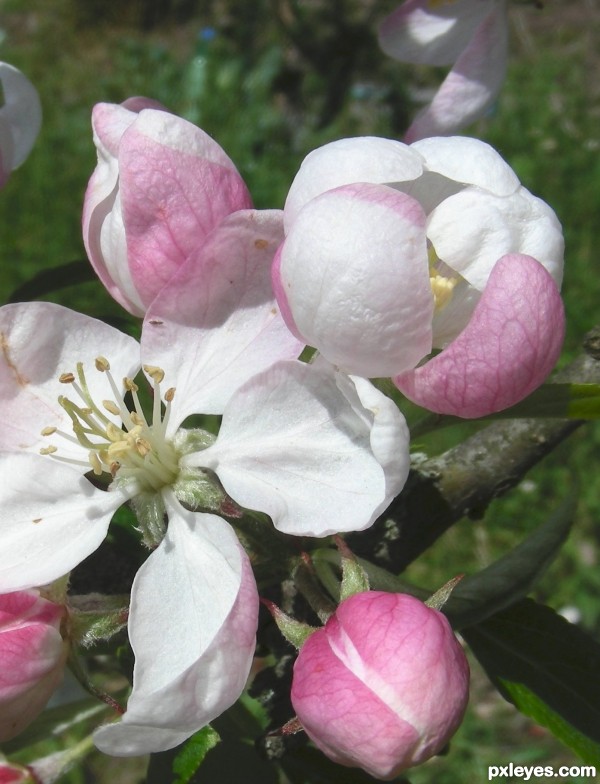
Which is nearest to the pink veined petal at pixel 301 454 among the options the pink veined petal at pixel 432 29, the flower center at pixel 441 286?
the flower center at pixel 441 286

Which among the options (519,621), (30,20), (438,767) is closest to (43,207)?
(30,20)

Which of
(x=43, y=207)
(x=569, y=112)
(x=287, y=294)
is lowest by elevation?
(x=43, y=207)

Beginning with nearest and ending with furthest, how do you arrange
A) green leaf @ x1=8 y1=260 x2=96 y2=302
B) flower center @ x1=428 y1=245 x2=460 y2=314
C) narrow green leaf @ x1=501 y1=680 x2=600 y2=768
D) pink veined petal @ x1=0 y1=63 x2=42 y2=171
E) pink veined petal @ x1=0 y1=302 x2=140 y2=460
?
flower center @ x1=428 y1=245 x2=460 y2=314 < pink veined petal @ x1=0 y1=302 x2=140 y2=460 < narrow green leaf @ x1=501 y1=680 x2=600 y2=768 < pink veined petal @ x1=0 y1=63 x2=42 y2=171 < green leaf @ x1=8 y1=260 x2=96 y2=302

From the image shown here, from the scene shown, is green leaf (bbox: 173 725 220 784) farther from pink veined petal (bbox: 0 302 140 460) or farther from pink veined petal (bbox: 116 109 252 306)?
pink veined petal (bbox: 116 109 252 306)

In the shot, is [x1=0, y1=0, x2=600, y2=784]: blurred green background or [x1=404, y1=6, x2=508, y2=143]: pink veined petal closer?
[x1=404, y1=6, x2=508, y2=143]: pink veined petal

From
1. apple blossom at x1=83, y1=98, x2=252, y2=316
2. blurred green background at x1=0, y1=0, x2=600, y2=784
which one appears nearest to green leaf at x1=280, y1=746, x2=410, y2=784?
apple blossom at x1=83, y1=98, x2=252, y2=316

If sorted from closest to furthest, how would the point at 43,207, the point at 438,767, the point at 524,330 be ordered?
1. the point at 524,330
2. the point at 438,767
3. the point at 43,207

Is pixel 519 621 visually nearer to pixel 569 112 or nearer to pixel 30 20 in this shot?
pixel 569 112

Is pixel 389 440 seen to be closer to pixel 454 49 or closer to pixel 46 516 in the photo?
pixel 46 516
